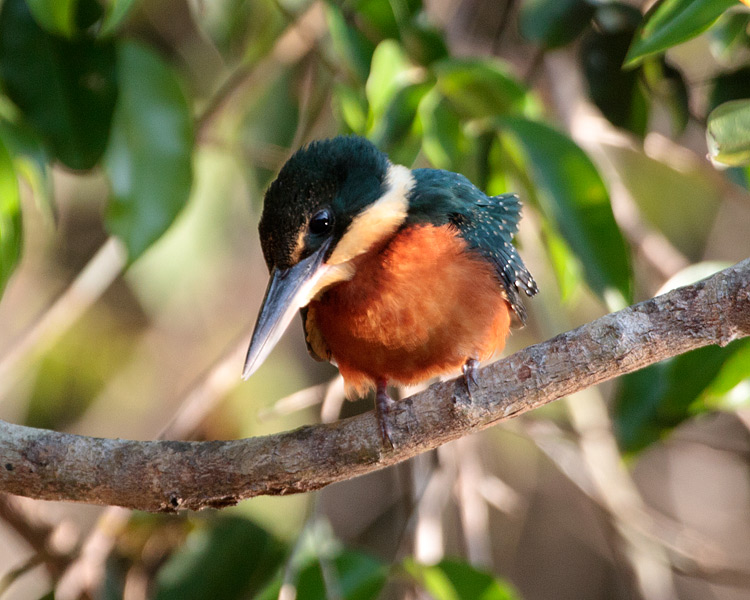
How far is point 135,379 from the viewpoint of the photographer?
12.2 feet

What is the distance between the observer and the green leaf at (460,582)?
2.06 metres

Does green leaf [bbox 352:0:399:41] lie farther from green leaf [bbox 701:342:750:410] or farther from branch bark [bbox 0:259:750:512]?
green leaf [bbox 701:342:750:410]

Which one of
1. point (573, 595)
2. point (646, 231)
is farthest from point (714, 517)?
point (646, 231)

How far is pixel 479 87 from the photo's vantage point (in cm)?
234

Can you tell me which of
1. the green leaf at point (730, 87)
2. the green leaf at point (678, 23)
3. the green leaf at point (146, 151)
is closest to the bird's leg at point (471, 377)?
the green leaf at point (678, 23)

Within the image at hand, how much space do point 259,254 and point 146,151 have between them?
2138mm

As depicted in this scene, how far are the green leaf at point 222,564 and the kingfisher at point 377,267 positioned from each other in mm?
625

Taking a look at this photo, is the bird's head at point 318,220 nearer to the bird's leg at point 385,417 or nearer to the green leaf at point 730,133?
the bird's leg at point 385,417

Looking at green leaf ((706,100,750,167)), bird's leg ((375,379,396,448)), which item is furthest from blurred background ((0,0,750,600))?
bird's leg ((375,379,396,448))

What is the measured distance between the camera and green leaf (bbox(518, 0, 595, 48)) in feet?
8.09

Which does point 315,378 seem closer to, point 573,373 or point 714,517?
point 714,517

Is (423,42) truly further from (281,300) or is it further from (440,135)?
(281,300)

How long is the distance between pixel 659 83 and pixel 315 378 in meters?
2.33

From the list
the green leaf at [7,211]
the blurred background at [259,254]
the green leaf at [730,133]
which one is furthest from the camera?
the blurred background at [259,254]
